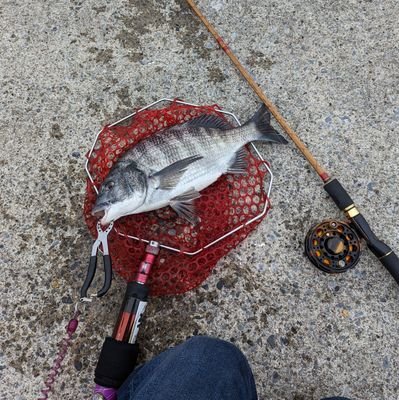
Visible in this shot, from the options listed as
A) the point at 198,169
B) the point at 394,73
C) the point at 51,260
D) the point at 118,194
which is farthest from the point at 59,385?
the point at 394,73

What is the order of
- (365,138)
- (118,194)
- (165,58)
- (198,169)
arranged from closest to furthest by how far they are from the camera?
1. (118,194)
2. (198,169)
3. (365,138)
4. (165,58)

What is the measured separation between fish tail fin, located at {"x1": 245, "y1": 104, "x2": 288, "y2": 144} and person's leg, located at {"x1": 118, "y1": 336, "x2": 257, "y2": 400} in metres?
1.32

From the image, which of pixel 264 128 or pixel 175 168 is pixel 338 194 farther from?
pixel 175 168

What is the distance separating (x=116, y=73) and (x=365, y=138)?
1.88 m

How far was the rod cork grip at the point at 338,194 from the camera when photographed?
2.54 m

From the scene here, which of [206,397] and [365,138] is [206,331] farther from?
[365,138]

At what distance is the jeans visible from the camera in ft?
6.68

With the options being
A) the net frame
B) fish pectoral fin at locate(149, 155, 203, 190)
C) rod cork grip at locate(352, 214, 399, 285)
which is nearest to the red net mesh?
the net frame

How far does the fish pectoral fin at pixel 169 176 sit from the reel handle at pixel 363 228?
0.98 metres

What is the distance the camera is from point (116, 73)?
117 inches

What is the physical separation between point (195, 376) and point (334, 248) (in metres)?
1.13

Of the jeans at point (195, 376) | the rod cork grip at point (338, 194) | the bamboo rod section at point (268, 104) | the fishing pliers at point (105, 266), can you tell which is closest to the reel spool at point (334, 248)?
the rod cork grip at point (338, 194)

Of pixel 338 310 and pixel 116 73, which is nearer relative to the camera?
pixel 338 310

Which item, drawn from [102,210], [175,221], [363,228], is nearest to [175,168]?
[175,221]
